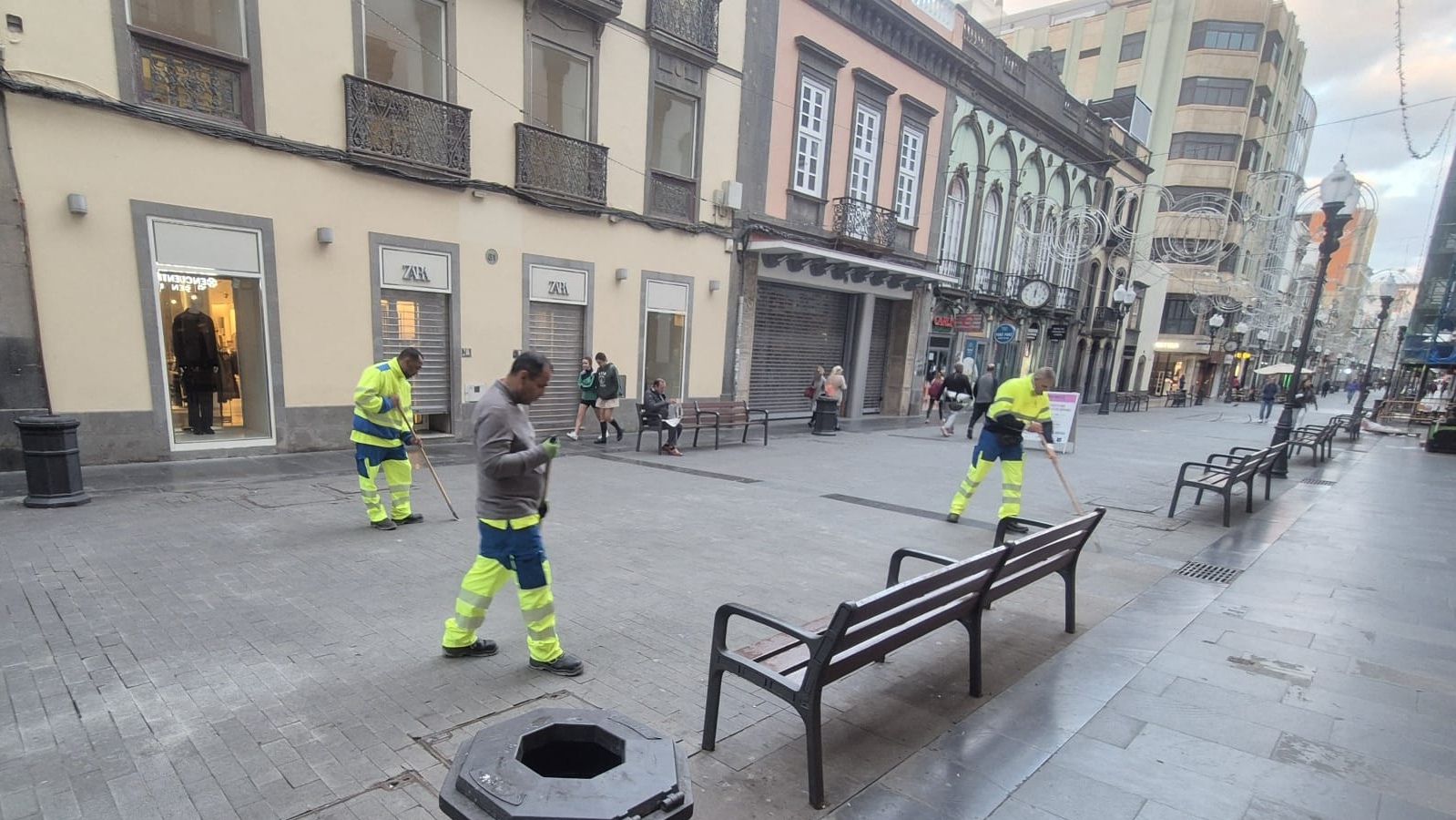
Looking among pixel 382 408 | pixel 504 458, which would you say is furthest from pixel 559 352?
pixel 504 458

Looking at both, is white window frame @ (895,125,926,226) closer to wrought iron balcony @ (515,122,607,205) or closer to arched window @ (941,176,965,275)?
arched window @ (941,176,965,275)

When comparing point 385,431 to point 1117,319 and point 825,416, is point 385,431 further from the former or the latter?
point 1117,319

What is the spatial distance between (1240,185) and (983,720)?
5219 centimetres

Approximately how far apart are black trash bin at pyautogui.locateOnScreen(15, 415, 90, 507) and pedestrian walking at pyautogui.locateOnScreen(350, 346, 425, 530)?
276 centimetres

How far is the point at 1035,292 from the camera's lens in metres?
21.6

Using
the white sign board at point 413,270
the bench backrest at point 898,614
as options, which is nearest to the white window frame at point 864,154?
the white sign board at point 413,270

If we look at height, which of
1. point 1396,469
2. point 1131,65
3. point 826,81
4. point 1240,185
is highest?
point 1131,65

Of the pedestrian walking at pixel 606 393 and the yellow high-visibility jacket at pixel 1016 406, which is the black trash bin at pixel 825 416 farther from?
the yellow high-visibility jacket at pixel 1016 406

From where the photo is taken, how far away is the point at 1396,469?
13938 millimetres

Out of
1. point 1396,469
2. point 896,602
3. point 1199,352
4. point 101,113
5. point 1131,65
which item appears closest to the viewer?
point 896,602

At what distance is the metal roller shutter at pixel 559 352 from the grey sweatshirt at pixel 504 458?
8631mm

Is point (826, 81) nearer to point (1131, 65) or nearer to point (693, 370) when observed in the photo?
point (693, 370)

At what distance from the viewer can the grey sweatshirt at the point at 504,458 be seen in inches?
132

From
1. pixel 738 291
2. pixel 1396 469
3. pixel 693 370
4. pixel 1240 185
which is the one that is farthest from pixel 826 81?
pixel 1240 185
